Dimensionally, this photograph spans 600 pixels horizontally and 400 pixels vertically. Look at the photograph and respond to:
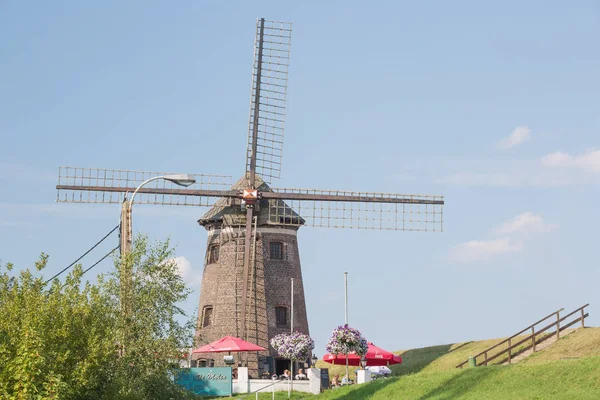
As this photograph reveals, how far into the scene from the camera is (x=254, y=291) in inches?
2203

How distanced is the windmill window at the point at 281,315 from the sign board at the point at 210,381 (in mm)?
9082

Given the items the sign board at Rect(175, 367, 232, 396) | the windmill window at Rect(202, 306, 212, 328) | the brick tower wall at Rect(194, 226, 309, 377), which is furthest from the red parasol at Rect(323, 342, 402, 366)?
the windmill window at Rect(202, 306, 212, 328)

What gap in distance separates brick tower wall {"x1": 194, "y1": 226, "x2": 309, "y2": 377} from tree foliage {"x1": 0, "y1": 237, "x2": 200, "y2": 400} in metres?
21.9

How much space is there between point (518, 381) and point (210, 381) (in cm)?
1698

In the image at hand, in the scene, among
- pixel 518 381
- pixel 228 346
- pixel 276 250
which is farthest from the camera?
pixel 276 250

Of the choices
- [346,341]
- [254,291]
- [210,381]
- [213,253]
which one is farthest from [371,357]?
[213,253]

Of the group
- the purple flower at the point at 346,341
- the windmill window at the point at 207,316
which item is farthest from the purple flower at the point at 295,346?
the windmill window at the point at 207,316

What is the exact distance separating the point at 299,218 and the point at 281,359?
325 inches

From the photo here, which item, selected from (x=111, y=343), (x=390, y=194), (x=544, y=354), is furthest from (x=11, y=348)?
(x=390, y=194)

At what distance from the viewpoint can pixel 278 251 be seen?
57.3 meters

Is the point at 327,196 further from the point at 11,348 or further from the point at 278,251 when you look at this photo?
the point at 11,348

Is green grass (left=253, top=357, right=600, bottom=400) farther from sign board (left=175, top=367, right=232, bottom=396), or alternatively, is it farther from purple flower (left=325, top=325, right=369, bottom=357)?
sign board (left=175, top=367, right=232, bottom=396)

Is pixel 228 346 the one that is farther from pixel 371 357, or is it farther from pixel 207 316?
pixel 207 316

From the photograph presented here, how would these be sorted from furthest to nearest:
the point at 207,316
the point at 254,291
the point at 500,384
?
the point at 207,316 < the point at 254,291 < the point at 500,384
